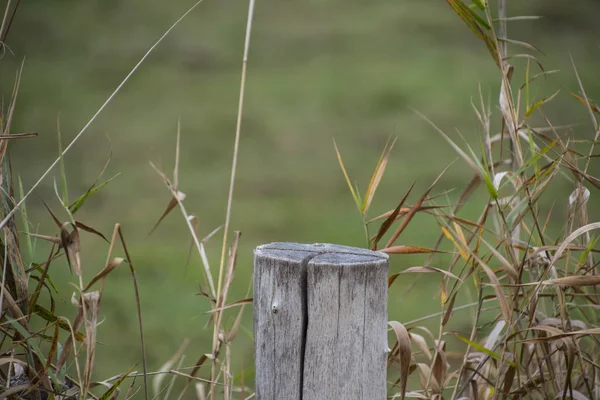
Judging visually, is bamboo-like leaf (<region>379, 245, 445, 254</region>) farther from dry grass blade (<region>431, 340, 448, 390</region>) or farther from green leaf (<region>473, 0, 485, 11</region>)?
green leaf (<region>473, 0, 485, 11</region>)

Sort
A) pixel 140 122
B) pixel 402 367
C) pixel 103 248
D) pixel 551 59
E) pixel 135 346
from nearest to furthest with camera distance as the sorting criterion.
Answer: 1. pixel 402 367
2. pixel 135 346
3. pixel 103 248
4. pixel 140 122
5. pixel 551 59

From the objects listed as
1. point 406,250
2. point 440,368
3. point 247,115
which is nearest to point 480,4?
point 406,250

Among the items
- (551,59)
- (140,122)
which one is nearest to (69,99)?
(140,122)

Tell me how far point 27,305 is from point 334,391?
662 millimetres

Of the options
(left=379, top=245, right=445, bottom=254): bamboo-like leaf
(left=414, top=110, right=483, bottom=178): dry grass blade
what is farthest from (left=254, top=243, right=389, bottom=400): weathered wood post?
(left=414, top=110, right=483, bottom=178): dry grass blade

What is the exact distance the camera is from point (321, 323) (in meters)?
1.30

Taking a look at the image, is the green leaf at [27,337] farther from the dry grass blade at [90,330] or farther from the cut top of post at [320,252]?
the cut top of post at [320,252]

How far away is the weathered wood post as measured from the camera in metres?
1.29

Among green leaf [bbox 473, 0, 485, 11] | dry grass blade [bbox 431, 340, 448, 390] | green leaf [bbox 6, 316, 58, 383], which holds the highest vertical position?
green leaf [bbox 473, 0, 485, 11]

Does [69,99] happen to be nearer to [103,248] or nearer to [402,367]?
[103,248]

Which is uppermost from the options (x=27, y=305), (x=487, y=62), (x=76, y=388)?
(x=487, y=62)

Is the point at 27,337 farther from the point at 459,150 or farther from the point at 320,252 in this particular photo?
the point at 459,150

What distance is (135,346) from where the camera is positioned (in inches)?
156

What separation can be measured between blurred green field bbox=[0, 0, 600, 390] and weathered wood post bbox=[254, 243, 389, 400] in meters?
2.45
